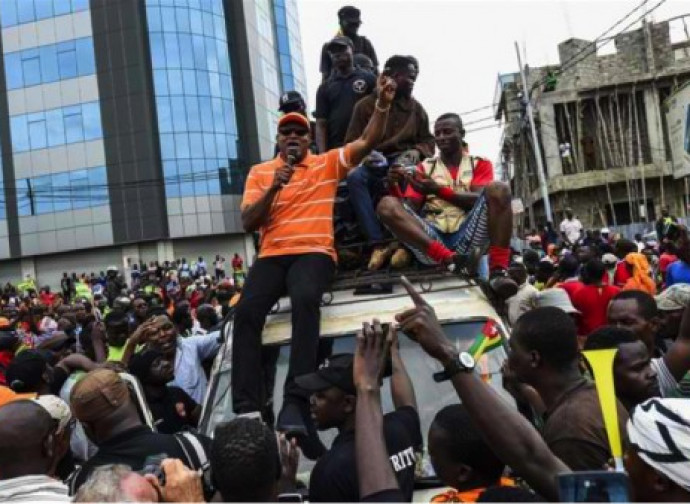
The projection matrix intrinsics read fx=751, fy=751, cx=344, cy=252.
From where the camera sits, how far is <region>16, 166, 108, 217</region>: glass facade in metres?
37.8

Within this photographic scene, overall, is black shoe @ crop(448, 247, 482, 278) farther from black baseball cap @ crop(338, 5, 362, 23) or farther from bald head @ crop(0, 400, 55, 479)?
black baseball cap @ crop(338, 5, 362, 23)

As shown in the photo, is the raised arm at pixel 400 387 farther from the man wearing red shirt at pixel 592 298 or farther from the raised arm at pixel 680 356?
the man wearing red shirt at pixel 592 298

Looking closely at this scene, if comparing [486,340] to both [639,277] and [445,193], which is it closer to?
[445,193]

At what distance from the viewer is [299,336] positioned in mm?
4051

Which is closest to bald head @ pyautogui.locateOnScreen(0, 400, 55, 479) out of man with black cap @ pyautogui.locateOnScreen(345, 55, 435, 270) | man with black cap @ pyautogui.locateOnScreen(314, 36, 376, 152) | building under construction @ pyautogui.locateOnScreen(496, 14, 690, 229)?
man with black cap @ pyautogui.locateOnScreen(345, 55, 435, 270)

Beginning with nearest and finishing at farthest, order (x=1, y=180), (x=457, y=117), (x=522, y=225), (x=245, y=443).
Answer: (x=245, y=443)
(x=457, y=117)
(x=522, y=225)
(x=1, y=180)

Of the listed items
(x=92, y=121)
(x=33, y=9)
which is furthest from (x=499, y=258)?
(x=33, y=9)

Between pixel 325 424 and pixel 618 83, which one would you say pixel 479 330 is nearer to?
pixel 325 424

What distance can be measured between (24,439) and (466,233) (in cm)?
318

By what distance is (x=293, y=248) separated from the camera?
450 cm

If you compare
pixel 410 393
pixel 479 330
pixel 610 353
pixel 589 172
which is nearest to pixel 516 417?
pixel 610 353

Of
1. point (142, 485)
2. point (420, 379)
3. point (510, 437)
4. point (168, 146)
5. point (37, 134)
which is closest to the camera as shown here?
point (142, 485)

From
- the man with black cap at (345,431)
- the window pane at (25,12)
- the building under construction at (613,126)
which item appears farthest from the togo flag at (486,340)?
the window pane at (25,12)

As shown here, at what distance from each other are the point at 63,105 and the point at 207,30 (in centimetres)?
831
